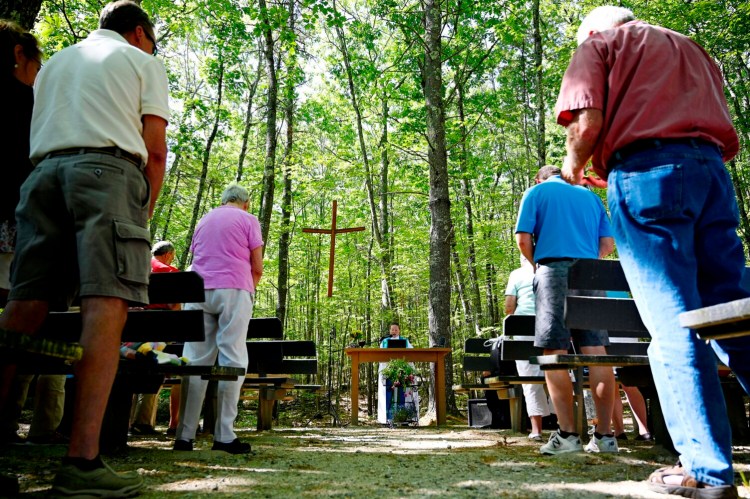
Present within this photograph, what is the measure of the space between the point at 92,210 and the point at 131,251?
22 centimetres

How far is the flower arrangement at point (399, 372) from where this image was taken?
8828 millimetres

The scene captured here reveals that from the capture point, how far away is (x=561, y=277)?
12.8 feet

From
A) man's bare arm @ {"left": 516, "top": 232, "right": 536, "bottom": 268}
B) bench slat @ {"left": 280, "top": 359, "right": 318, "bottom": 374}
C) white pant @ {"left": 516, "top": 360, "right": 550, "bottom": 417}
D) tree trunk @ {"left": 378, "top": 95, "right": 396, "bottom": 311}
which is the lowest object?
white pant @ {"left": 516, "top": 360, "right": 550, "bottom": 417}

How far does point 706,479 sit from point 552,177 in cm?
274

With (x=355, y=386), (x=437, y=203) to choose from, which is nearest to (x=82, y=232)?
(x=355, y=386)

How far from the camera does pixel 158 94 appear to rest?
8.39 ft

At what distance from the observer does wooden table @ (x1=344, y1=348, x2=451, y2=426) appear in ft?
27.4

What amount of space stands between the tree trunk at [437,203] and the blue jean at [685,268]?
6.63 metres

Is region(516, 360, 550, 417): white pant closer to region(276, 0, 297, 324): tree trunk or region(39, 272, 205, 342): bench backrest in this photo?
region(39, 272, 205, 342): bench backrest

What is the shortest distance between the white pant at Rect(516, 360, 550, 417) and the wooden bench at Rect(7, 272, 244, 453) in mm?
2822

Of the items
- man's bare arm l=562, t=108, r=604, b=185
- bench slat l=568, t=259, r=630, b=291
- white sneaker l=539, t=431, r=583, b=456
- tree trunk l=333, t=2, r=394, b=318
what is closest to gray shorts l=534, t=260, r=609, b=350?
bench slat l=568, t=259, r=630, b=291

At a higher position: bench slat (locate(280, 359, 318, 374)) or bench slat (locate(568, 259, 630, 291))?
bench slat (locate(568, 259, 630, 291))

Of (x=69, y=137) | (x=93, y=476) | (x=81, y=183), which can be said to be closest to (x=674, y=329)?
(x=93, y=476)

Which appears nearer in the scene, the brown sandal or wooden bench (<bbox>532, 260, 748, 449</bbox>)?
the brown sandal
